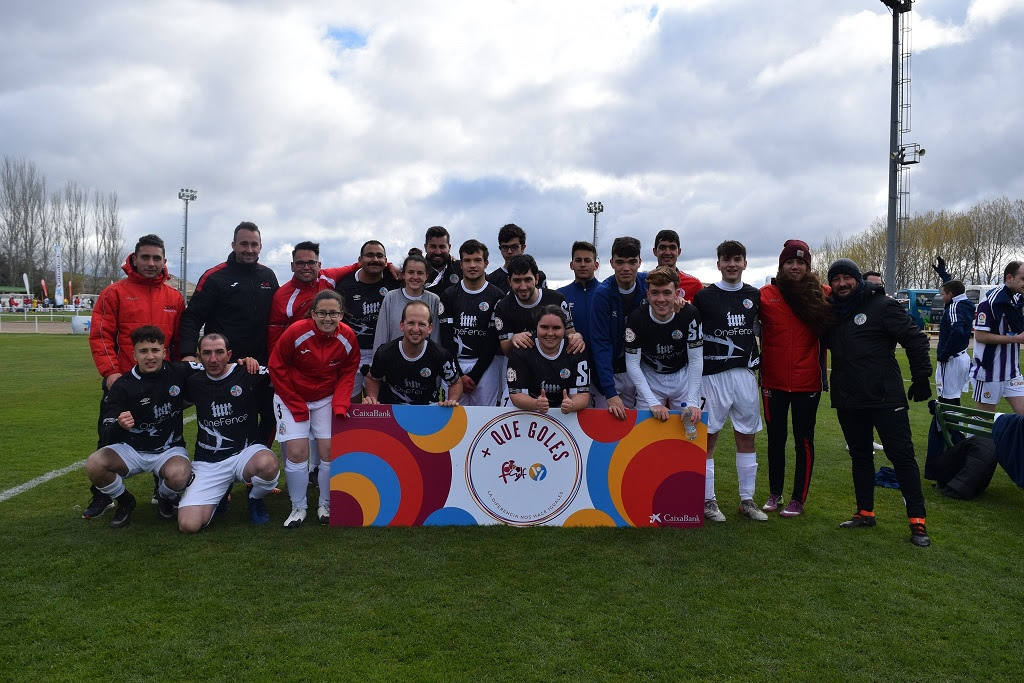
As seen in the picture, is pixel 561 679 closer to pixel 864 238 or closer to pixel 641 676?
pixel 641 676

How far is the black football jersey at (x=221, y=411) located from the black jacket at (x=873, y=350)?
4.00m

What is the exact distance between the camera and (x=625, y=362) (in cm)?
470

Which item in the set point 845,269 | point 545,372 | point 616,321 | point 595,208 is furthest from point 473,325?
point 595,208

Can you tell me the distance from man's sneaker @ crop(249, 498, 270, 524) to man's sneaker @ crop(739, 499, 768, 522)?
3314mm

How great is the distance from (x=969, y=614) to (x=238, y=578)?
3687 mm

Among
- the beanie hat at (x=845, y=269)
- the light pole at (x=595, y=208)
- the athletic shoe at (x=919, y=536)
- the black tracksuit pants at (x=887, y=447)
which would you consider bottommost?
the athletic shoe at (x=919, y=536)

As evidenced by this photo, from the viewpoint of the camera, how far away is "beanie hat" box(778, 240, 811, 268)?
450 cm

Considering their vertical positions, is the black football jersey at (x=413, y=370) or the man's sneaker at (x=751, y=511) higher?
the black football jersey at (x=413, y=370)

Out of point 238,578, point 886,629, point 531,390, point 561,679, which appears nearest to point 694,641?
point 561,679

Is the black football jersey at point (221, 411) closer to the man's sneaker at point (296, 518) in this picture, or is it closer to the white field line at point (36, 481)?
the man's sneaker at point (296, 518)

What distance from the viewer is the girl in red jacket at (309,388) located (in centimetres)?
449

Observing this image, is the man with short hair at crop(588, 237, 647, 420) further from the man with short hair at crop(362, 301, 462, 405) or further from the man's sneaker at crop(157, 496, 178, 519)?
the man's sneaker at crop(157, 496, 178, 519)

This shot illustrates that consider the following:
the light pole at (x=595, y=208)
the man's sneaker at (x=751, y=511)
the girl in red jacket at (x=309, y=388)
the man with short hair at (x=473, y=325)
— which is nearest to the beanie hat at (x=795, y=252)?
the man's sneaker at (x=751, y=511)

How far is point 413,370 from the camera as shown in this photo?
4.61 metres
